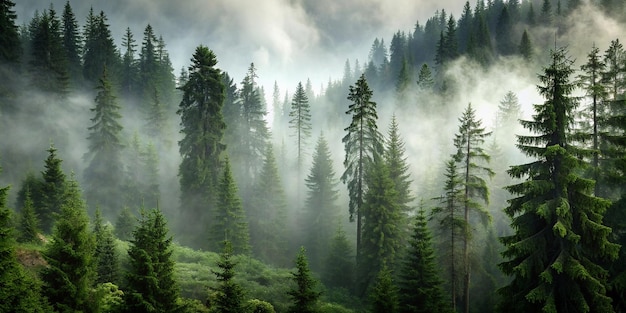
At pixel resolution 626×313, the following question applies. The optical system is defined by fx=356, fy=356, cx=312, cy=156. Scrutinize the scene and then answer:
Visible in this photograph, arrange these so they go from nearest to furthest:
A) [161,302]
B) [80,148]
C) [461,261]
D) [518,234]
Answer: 1. [161,302]
2. [518,234]
3. [461,261]
4. [80,148]

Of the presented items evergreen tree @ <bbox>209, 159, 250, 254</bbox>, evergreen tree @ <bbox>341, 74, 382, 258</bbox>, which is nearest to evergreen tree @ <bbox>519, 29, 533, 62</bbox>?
evergreen tree @ <bbox>341, 74, 382, 258</bbox>

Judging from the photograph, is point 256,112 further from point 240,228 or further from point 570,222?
point 570,222

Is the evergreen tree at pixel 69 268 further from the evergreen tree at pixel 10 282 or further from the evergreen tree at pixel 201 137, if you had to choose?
the evergreen tree at pixel 201 137

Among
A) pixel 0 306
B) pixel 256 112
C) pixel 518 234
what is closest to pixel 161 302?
pixel 0 306

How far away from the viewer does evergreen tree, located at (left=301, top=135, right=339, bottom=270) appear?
44750 mm

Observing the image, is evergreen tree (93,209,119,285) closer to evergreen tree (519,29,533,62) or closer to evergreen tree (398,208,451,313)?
evergreen tree (398,208,451,313)

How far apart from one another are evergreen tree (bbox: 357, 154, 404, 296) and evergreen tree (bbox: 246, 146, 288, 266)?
44.3ft

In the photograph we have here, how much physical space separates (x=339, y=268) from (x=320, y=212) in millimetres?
12896

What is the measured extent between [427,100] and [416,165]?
52.9 ft

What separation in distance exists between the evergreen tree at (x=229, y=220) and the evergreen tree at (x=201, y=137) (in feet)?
10.0

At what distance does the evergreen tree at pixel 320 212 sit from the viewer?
4475cm

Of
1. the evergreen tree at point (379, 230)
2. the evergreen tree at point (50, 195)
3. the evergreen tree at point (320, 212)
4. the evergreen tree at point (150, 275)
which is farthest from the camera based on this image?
the evergreen tree at point (320, 212)

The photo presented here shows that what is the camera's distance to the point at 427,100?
70562mm

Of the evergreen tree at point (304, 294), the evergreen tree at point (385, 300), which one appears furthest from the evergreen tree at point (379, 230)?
the evergreen tree at point (304, 294)
